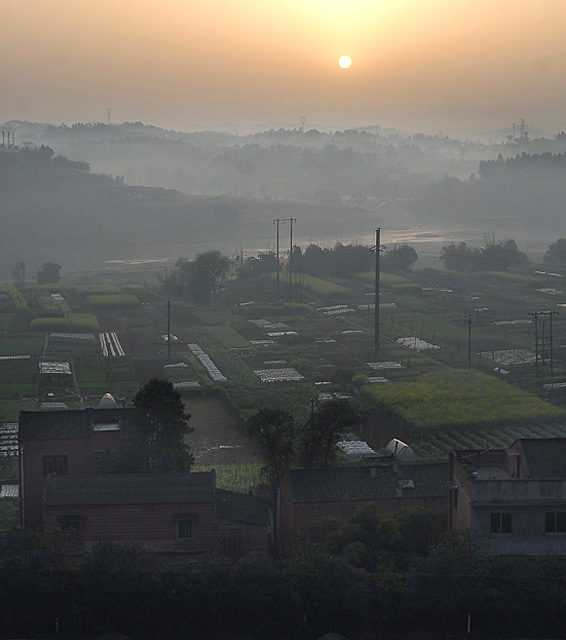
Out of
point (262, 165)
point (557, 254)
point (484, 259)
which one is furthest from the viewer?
point (262, 165)

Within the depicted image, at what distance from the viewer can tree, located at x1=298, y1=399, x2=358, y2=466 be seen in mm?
9492

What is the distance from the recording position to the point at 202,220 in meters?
50.5

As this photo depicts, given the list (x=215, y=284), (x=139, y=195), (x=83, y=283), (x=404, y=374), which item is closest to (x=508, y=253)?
(x=215, y=284)

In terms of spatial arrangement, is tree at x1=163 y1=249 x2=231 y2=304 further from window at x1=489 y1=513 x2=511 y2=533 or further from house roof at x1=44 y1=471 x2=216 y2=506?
window at x1=489 y1=513 x2=511 y2=533

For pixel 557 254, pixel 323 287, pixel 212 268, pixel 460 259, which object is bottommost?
pixel 323 287

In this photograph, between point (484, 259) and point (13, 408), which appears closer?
point (13, 408)

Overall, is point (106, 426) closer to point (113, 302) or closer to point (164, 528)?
point (164, 528)

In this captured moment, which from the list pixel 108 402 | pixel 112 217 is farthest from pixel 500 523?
pixel 112 217

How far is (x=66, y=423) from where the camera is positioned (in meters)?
9.25

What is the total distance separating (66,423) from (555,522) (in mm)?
4676

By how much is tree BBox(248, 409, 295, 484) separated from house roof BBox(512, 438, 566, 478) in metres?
2.57

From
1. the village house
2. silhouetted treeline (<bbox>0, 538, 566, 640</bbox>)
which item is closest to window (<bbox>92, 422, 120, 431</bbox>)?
the village house

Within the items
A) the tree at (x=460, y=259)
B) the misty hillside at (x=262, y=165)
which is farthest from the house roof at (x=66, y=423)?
the misty hillside at (x=262, y=165)

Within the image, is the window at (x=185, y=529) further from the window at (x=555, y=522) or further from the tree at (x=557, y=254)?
the tree at (x=557, y=254)
